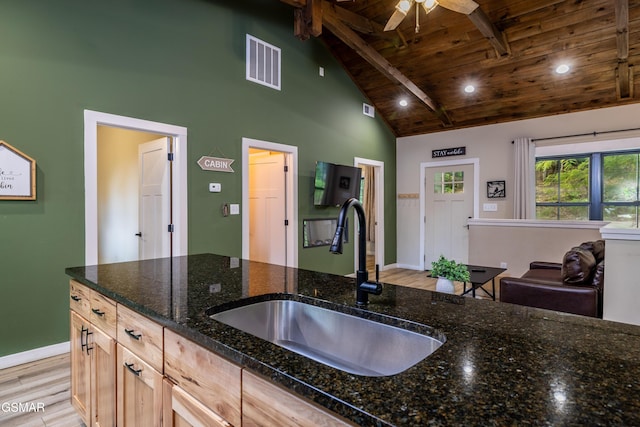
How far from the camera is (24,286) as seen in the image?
2.85 metres

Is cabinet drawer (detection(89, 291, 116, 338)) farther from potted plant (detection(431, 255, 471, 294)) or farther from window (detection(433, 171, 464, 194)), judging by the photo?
window (detection(433, 171, 464, 194))

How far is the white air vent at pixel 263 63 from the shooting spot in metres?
4.41

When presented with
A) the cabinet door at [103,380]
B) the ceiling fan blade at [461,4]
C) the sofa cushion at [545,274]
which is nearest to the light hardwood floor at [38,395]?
the cabinet door at [103,380]

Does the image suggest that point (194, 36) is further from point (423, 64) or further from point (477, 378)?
point (477, 378)

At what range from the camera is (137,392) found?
4.39 feet

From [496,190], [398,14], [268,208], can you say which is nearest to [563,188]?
[496,190]

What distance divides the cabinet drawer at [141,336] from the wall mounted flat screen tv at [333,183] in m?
3.93

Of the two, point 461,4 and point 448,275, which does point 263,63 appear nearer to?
point 461,4

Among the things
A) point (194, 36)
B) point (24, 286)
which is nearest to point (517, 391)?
point (24, 286)

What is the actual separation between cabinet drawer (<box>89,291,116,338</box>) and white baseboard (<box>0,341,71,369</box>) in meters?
1.80

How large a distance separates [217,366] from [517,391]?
2.40ft

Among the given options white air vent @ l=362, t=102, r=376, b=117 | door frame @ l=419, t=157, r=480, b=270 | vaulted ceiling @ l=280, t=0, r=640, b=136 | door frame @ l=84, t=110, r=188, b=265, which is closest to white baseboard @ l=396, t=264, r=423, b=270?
door frame @ l=419, t=157, r=480, b=270

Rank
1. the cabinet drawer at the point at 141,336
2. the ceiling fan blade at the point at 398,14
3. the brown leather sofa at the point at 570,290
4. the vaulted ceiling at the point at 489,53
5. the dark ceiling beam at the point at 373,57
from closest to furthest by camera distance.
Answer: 1. the cabinet drawer at the point at 141,336
2. the brown leather sofa at the point at 570,290
3. the ceiling fan blade at the point at 398,14
4. the vaulted ceiling at the point at 489,53
5. the dark ceiling beam at the point at 373,57

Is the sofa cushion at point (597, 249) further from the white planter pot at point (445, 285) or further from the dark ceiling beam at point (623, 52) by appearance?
the dark ceiling beam at point (623, 52)
